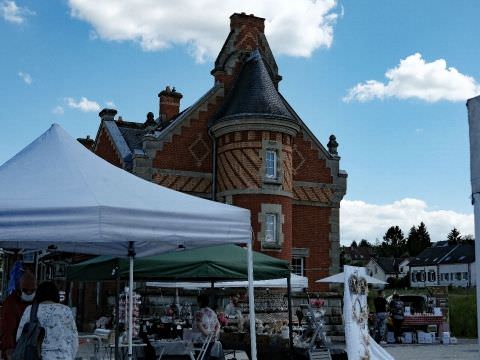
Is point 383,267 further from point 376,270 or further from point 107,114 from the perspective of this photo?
point 107,114

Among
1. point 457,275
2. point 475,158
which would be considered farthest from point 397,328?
point 457,275

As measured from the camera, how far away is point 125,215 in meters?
6.94

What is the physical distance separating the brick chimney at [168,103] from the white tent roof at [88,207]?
81.1 feet

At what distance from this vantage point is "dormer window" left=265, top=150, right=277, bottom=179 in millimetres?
26344

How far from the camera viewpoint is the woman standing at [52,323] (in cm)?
612

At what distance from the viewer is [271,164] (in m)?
26.4

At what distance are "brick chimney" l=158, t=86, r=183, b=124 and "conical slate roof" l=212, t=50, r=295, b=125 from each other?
536cm

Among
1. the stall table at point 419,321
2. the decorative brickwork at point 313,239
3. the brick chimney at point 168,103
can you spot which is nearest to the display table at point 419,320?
the stall table at point 419,321

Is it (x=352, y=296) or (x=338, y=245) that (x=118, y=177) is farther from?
(x=338, y=245)

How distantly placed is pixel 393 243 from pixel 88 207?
149 m

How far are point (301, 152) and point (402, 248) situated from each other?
402ft

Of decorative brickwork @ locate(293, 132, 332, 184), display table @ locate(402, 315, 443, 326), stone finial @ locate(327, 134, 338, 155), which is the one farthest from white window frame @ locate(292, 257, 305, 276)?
display table @ locate(402, 315, 443, 326)

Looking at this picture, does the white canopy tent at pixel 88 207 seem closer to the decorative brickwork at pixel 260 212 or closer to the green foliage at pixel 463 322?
the decorative brickwork at pixel 260 212

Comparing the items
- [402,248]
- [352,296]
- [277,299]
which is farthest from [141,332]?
[402,248]
